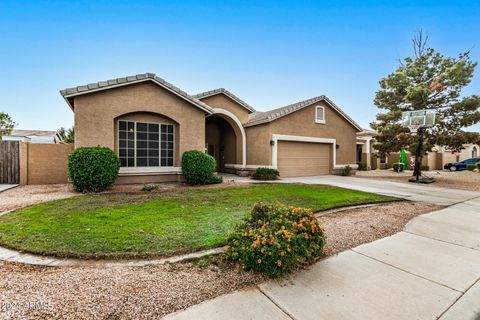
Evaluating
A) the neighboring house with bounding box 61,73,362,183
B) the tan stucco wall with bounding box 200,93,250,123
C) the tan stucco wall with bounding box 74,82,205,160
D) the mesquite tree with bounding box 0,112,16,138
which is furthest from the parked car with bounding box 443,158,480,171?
the mesquite tree with bounding box 0,112,16,138

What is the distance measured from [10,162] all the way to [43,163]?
1.55 m

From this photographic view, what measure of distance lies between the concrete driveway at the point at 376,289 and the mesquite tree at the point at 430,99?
1322 centimetres

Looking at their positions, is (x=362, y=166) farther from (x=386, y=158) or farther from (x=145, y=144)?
(x=145, y=144)

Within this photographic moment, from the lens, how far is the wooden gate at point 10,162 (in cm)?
1017

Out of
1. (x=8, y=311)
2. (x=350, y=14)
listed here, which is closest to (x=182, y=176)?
(x=8, y=311)

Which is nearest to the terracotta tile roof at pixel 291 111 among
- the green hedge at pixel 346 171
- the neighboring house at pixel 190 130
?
the neighboring house at pixel 190 130

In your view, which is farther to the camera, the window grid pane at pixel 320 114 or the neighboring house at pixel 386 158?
the neighboring house at pixel 386 158

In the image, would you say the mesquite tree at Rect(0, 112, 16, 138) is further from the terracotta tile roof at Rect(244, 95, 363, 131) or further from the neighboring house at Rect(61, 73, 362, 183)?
the terracotta tile roof at Rect(244, 95, 363, 131)

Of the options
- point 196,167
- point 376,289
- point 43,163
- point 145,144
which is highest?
point 145,144

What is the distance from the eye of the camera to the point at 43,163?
1025 cm

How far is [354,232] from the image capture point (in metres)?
4.51

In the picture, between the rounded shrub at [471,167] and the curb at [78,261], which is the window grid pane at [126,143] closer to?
the curb at [78,261]

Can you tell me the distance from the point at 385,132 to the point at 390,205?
10.6 metres

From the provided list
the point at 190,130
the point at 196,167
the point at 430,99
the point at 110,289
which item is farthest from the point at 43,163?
the point at 430,99
